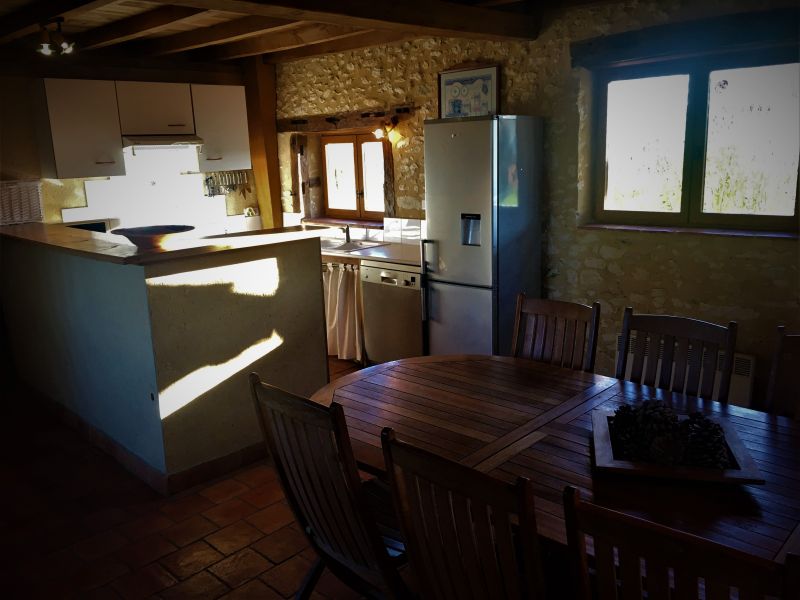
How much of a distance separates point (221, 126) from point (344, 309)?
2.17m

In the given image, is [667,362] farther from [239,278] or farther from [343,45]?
[343,45]

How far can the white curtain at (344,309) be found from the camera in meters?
5.12

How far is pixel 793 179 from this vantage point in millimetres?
3525

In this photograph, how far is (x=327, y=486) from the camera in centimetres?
182

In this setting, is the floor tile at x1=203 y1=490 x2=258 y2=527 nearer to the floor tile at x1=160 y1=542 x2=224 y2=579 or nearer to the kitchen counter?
the floor tile at x1=160 y1=542 x2=224 y2=579

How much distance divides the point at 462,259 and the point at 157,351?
2.03 meters

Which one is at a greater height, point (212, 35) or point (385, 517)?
point (212, 35)

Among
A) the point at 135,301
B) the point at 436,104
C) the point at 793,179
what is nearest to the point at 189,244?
the point at 135,301

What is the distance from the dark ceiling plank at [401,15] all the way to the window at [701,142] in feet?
2.31

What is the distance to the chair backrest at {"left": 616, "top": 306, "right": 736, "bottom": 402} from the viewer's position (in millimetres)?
2359

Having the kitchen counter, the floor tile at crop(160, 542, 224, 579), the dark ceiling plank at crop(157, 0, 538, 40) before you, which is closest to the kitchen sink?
the kitchen counter

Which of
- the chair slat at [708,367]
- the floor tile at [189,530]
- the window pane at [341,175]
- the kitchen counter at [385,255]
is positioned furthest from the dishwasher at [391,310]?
the chair slat at [708,367]

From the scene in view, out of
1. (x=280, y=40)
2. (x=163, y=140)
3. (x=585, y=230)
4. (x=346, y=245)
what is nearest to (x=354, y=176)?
(x=346, y=245)

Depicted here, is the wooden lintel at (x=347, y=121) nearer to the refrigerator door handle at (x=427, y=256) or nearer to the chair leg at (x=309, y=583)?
the refrigerator door handle at (x=427, y=256)
